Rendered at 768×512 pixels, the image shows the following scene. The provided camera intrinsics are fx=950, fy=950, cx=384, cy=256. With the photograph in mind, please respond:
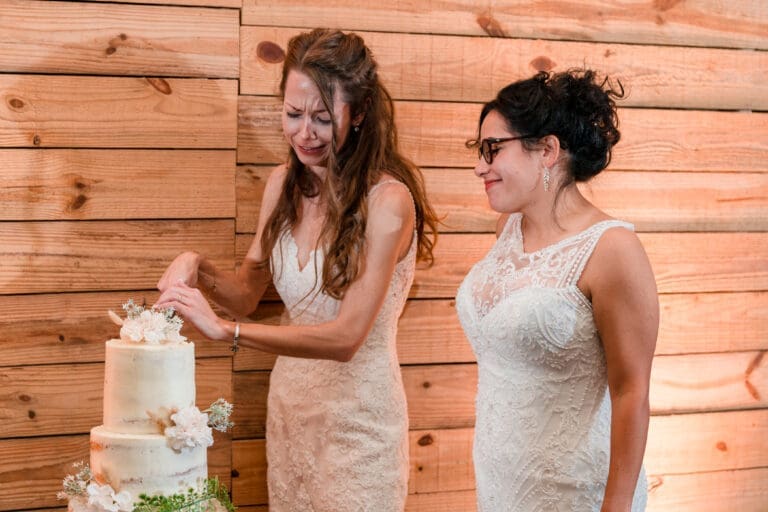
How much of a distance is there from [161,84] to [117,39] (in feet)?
0.54

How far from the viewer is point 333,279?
2.41 metres

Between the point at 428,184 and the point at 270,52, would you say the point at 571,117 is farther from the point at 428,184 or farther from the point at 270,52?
the point at 270,52

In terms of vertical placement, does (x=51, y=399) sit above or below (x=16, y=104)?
below

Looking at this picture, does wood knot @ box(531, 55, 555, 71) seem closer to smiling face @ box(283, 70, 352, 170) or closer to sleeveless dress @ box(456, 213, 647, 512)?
smiling face @ box(283, 70, 352, 170)

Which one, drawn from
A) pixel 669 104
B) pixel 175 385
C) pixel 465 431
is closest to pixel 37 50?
pixel 175 385

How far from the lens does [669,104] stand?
3092 millimetres

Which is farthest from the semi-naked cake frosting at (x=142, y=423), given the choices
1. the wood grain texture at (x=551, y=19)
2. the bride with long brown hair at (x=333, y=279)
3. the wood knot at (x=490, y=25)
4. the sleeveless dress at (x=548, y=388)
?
the wood knot at (x=490, y=25)

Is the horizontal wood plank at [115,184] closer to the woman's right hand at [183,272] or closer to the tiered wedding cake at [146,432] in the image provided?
the woman's right hand at [183,272]

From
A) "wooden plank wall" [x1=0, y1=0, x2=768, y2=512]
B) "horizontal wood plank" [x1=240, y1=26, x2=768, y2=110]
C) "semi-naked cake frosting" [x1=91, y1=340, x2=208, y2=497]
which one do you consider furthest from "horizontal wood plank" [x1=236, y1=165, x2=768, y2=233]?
"semi-naked cake frosting" [x1=91, y1=340, x2=208, y2=497]

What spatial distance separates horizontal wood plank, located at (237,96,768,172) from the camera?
9.08ft

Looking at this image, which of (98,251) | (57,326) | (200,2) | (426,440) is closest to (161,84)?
(200,2)

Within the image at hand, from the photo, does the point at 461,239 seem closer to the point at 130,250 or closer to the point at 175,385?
the point at 130,250

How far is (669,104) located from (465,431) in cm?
125

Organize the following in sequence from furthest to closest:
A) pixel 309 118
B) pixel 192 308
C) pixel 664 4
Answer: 1. pixel 664 4
2. pixel 309 118
3. pixel 192 308
